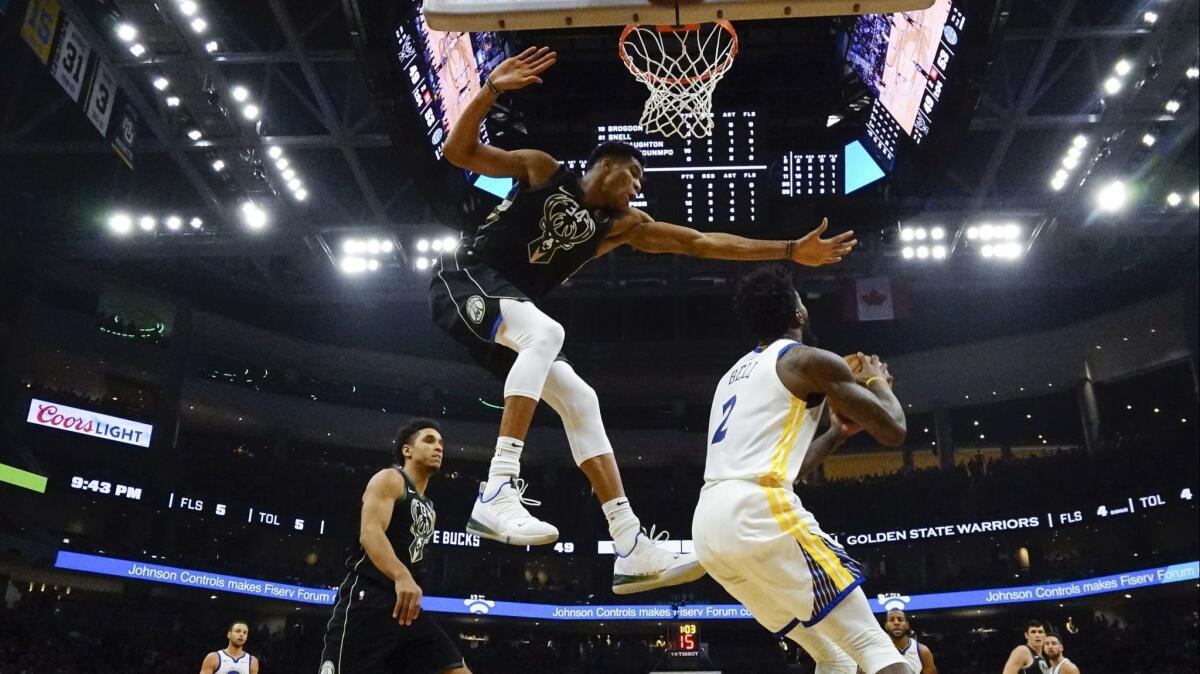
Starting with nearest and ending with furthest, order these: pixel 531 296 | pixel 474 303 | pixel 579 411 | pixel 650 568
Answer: pixel 650 568 → pixel 474 303 → pixel 579 411 → pixel 531 296

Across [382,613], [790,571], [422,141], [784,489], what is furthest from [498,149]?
[422,141]

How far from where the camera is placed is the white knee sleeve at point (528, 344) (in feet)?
13.0

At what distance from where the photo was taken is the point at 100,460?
70.4ft

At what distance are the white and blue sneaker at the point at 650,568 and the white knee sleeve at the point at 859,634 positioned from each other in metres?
0.70

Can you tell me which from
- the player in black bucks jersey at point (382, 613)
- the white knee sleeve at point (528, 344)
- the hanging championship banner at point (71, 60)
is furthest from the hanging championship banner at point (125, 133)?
the white knee sleeve at point (528, 344)

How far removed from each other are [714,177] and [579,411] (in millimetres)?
8181

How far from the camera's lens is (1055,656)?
7.70m

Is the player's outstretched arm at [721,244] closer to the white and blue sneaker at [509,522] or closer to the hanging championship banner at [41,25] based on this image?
the white and blue sneaker at [509,522]

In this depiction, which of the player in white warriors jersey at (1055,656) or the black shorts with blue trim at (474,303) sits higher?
the black shorts with blue trim at (474,303)

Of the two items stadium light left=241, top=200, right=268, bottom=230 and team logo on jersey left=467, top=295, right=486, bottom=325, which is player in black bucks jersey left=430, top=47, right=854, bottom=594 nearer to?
team logo on jersey left=467, top=295, right=486, bottom=325

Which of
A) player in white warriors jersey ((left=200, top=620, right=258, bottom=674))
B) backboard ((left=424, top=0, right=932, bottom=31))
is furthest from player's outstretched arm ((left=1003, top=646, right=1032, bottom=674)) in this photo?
player in white warriors jersey ((left=200, top=620, right=258, bottom=674))

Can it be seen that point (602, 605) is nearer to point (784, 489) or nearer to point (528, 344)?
point (528, 344)

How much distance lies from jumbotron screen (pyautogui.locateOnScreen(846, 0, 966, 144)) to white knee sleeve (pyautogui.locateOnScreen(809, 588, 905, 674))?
782cm

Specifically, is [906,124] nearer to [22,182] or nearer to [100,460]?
[22,182]
